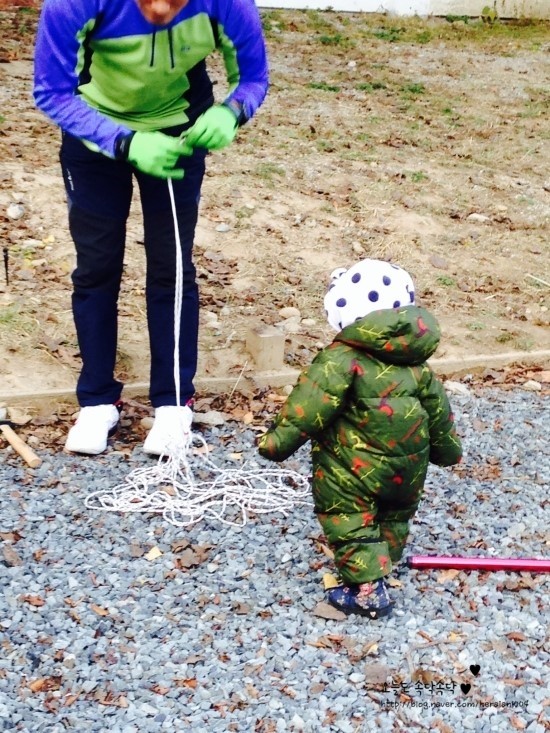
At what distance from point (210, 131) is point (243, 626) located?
1.54 meters

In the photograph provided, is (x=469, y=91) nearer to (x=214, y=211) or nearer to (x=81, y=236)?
(x=214, y=211)

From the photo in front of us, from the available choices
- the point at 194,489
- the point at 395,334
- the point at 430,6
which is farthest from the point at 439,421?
the point at 430,6

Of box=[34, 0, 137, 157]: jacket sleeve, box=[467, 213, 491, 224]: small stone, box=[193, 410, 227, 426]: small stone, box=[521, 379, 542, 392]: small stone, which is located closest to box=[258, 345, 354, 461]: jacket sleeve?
box=[34, 0, 137, 157]: jacket sleeve

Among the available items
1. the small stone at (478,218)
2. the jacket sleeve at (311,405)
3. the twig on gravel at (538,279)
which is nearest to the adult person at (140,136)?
the jacket sleeve at (311,405)

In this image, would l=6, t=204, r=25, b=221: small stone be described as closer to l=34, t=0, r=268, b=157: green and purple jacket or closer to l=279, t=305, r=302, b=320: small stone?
l=279, t=305, r=302, b=320: small stone

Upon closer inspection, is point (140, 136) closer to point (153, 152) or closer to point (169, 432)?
point (153, 152)

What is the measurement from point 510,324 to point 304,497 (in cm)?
216

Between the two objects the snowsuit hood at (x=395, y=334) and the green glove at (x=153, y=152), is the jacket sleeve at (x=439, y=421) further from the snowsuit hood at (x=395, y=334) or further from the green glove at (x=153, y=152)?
the green glove at (x=153, y=152)

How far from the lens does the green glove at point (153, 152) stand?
10.0 ft

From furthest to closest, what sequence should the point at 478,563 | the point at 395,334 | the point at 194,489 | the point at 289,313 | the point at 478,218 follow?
the point at 478,218
the point at 289,313
the point at 194,489
the point at 478,563
the point at 395,334

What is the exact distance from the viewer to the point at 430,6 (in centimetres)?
1198

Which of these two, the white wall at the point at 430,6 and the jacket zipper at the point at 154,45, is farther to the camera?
the white wall at the point at 430,6

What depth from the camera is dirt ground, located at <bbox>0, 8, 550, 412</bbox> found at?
476 cm

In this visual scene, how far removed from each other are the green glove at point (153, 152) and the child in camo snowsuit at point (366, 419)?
0.69 metres
